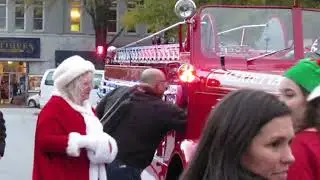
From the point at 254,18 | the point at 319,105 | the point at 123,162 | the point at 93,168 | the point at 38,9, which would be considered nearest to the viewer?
the point at 319,105

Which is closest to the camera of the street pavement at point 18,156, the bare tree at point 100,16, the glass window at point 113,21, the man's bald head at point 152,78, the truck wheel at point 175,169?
the man's bald head at point 152,78

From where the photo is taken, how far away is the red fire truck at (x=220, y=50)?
662 cm

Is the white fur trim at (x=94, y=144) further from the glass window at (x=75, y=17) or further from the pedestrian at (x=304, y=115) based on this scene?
the glass window at (x=75, y=17)

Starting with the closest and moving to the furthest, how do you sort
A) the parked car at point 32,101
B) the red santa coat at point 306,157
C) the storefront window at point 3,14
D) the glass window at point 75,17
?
1. the red santa coat at point 306,157
2. the parked car at point 32,101
3. the storefront window at point 3,14
4. the glass window at point 75,17

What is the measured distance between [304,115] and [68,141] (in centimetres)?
258

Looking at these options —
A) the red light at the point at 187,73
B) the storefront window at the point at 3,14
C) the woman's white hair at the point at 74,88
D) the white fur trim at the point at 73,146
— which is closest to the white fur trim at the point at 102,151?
the white fur trim at the point at 73,146

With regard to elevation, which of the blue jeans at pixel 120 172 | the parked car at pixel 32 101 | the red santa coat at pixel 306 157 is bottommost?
the parked car at pixel 32 101

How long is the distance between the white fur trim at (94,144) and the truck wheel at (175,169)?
1.65m

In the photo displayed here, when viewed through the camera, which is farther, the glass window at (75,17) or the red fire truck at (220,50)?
the glass window at (75,17)

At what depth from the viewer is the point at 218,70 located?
663cm

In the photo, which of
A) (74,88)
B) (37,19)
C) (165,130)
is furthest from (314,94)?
(37,19)

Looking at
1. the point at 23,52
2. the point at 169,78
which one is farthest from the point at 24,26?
the point at 169,78

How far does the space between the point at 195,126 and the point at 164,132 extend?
0.38 m

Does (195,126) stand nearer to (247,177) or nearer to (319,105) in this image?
(319,105)
